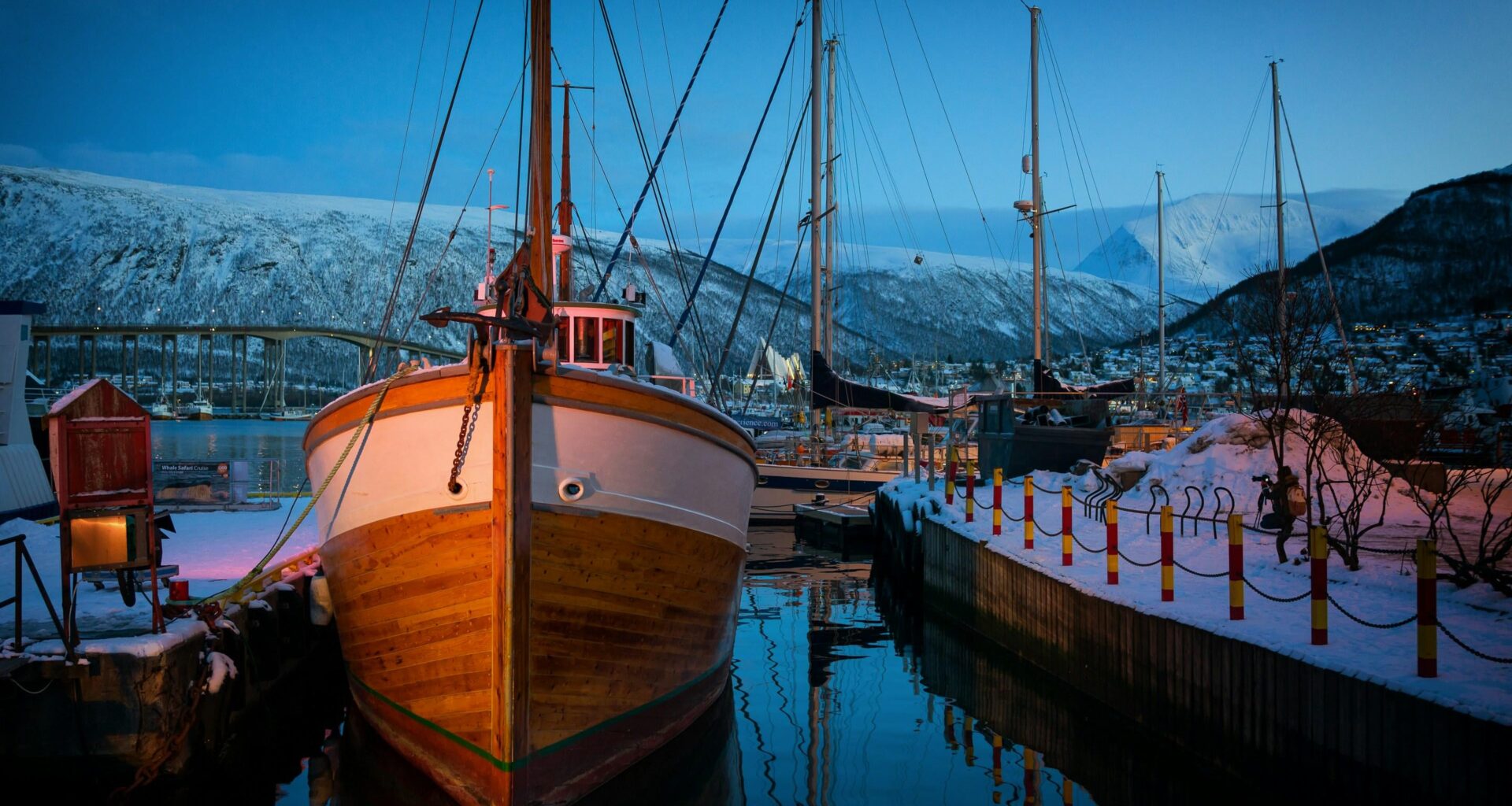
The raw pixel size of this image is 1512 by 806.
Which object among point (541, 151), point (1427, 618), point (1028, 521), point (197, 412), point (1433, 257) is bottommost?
point (197, 412)

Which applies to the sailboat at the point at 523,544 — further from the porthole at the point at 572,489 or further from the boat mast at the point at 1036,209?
the boat mast at the point at 1036,209

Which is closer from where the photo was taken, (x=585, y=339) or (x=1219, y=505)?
(x=585, y=339)

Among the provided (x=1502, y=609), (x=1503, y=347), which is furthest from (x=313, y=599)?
(x=1503, y=347)

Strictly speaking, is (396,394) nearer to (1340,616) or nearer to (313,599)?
(313,599)

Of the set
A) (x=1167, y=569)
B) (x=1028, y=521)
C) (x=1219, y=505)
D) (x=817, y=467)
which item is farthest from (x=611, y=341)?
(x=817, y=467)

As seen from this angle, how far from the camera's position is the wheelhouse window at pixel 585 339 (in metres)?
12.5

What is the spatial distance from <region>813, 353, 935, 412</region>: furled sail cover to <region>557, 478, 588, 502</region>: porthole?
23.4 m

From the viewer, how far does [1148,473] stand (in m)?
19.5

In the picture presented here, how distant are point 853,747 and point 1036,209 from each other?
26804 millimetres

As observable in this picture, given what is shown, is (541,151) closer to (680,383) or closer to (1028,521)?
(680,383)

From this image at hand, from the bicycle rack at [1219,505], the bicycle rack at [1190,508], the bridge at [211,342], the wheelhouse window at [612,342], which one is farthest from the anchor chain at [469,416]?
the bridge at [211,342]

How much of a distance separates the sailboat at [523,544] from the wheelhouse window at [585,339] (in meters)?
2.63

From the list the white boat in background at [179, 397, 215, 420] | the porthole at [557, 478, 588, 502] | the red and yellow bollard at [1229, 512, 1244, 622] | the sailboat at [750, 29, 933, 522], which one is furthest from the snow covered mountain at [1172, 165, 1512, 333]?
the white boat in background at [179, 397, 215, 420]

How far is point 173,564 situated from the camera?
606 inches
